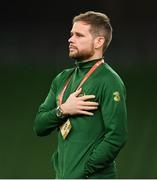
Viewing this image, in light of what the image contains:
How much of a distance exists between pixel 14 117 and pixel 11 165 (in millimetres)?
380

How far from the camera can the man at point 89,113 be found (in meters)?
2.31

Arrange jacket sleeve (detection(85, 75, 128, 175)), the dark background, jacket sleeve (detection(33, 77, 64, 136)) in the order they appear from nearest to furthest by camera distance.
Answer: jacket sleeve (detection(85, 75, 128, 175))
jacket sleeve (detection(33, 77, 64, 136))
the dark background

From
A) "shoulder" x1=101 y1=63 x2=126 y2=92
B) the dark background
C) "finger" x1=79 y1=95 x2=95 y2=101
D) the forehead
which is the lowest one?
the dark background

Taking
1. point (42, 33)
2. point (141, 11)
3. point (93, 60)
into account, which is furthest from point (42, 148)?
point (93, 60)

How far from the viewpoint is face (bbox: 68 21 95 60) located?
244 centimetres

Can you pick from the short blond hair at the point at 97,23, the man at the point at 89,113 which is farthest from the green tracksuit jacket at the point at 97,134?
the short blond hair at the point at 97,23

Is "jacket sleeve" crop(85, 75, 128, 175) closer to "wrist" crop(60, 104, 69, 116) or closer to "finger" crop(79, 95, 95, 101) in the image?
"finger" crop(79, 95, 95, 101)

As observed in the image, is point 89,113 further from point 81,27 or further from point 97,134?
point 81,27

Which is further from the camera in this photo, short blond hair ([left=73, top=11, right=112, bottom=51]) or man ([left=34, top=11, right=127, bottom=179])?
short blond hair ([left=73, top=11, right=112, bottom=51])

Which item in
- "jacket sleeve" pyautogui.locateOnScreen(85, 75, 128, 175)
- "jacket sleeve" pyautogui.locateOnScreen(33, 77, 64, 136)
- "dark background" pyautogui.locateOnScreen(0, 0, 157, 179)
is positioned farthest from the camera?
"dark background" pyautogui.locateOnScreen(0, 0, 157, 179)

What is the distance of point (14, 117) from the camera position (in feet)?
15.2

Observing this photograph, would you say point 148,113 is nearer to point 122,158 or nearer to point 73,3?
point 122,158

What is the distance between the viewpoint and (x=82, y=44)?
2.44m

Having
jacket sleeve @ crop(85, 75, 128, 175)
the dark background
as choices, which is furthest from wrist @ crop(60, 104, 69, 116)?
the dark background
